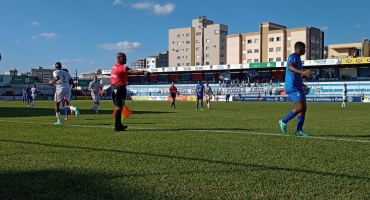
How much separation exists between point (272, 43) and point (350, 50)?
2077 cm

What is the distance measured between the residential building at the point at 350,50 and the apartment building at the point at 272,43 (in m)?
8.73

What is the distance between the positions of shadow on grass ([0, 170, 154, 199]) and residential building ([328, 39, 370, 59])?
90457mm

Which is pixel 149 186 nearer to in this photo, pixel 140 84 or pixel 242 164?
pixel 242 164

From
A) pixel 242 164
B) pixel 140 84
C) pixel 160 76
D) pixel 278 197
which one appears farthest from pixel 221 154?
pixel 160 76

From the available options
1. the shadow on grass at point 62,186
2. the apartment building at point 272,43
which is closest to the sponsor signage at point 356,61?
the apartment building at point 272,43

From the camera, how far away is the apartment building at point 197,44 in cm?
11562

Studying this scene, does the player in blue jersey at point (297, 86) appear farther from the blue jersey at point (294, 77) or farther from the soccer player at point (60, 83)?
the soccer player at point (60, 83)

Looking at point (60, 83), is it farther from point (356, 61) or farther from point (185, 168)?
point (356, 61)

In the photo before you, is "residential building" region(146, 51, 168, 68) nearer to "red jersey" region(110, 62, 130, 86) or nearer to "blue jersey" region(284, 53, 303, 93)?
"red jersey" region(110, 62, 130, 86)

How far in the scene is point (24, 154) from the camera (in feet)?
19.2

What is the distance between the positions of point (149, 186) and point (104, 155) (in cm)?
200

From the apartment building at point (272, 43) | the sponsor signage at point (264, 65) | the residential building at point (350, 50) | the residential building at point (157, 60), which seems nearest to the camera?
the sponsor signage at point (264, 65)

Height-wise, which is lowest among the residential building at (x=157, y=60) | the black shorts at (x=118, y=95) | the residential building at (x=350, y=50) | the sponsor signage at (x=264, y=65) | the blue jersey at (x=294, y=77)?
the black shorts at (x=118, y=95)

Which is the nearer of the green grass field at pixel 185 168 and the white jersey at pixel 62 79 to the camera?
the green grass field at pixel 185 168
